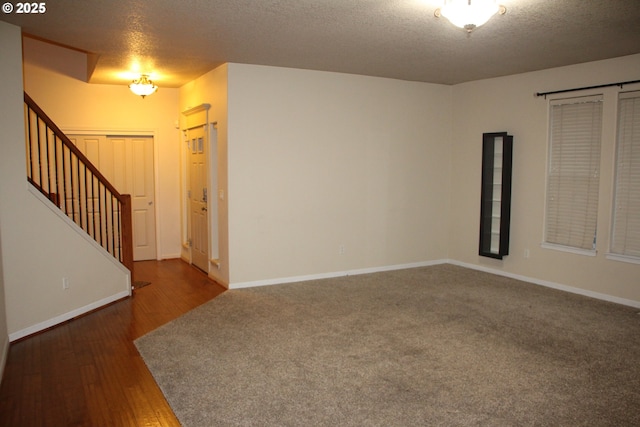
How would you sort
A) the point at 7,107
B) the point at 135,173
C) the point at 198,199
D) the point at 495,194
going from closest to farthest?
the point at 7,107, the point at 495,194, the point at 198,199, the point at 135,173

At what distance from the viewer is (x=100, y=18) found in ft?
12.7

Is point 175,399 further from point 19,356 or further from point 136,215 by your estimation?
point 136,215

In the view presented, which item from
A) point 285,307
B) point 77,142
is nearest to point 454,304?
point 285,307

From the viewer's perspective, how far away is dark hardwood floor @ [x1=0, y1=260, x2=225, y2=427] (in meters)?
2.93

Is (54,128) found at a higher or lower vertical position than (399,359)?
higher

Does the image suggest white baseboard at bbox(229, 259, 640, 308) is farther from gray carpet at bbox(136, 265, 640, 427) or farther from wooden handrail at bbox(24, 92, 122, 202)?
wooden handrail at bbox(24, 92, 122, 202)

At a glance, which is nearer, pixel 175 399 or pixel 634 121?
pixel 175 399

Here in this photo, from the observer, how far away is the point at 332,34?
4348mm

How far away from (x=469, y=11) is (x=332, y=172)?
3.39 meters

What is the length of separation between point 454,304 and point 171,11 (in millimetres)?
4002

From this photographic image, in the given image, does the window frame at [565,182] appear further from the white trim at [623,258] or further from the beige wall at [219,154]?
the beige wall at [219,154]

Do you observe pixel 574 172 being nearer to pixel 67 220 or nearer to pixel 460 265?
pixel 460 265

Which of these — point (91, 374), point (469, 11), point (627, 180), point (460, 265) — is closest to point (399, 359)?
point (91, 374)

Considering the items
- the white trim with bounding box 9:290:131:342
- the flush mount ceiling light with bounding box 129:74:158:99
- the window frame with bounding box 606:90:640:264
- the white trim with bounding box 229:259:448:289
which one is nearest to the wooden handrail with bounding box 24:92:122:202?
the white trim with bounding box 9:290:131:342
